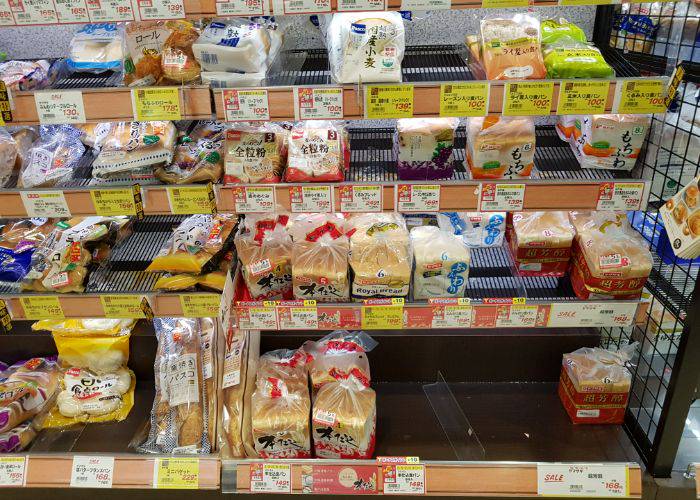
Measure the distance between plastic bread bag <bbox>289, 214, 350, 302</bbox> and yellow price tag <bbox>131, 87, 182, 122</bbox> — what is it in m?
0.56

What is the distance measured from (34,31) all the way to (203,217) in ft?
2.70

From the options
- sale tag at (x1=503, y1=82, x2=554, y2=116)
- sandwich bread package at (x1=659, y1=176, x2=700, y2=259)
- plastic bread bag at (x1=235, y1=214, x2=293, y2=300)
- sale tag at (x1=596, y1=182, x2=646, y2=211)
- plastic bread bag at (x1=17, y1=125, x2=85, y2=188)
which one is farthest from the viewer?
plastic bread bag at (x1=235, y1=214, x2=293, y2=300)

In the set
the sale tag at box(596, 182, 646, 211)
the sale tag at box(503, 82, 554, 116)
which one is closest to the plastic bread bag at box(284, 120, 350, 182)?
the sale tag at box(503, 82, 554, 116)

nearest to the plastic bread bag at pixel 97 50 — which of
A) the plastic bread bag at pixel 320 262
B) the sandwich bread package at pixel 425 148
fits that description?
the plastic bread bag at pixel 320 262

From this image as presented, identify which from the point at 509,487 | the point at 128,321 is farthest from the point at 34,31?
the point at 509,487

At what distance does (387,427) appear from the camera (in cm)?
210

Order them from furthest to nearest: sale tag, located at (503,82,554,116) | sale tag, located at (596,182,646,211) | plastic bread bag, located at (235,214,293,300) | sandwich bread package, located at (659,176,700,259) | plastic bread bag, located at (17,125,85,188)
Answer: plastic bread bag, located at (235,214,293,300) → plastic bread bag, located at (17,125,85,188) → sale tag, located at (596,182,646,211) → sale tag, located at (503,82,554,116) → sandwich bread package, located at (659,176,700,259)

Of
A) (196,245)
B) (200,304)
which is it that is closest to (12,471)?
(200,304)

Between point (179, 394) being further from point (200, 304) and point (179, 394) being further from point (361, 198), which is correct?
point (361, 198)

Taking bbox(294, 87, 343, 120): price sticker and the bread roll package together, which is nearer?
bbox(294, 87, 343, 120): price sticker

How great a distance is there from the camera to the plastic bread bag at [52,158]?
180cm

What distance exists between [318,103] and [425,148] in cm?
35

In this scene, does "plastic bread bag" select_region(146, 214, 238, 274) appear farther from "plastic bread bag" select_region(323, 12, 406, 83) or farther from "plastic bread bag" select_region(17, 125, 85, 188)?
"plastic bread bag" select_region(323, 12, 406, 83)

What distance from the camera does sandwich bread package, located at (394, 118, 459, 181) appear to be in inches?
67.8
